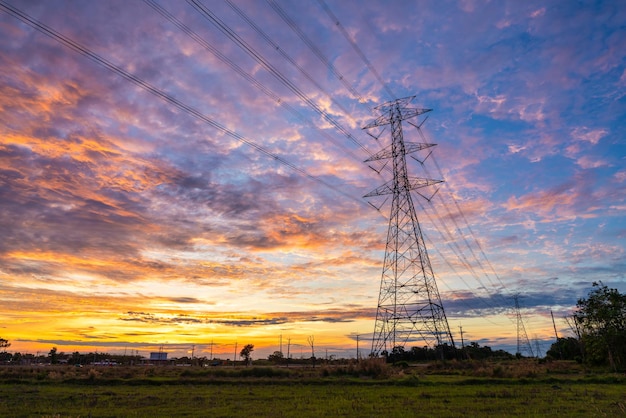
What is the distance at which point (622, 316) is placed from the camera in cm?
8106

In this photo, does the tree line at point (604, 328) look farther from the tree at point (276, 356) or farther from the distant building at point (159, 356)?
the distant building at point (159, 356)

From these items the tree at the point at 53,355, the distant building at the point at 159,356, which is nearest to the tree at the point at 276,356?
the distant building at the point at 159,356

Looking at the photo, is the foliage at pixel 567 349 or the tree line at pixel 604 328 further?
the foliage at pixel 567 349

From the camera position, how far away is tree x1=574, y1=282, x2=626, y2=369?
257ft

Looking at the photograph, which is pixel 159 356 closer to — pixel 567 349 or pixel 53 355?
pixel 53 355

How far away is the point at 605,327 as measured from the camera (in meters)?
81.6

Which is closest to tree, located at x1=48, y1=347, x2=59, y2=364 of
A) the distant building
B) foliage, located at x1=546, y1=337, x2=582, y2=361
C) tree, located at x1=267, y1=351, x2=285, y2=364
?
the distant building

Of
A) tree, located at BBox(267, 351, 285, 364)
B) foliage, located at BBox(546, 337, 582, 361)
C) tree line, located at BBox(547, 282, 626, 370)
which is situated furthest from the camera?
tree, located at BBox(267, 351, 285, 364)

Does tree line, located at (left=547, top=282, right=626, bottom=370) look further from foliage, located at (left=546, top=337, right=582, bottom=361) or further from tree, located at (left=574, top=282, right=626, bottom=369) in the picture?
foliage, located at (left=546, top=337, right=582, bottom=361)

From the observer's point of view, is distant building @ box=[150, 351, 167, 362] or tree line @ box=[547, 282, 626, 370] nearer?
tree line @ box=[547, 282, 626, 370]

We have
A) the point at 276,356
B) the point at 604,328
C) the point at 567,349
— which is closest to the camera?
the point at 604,328

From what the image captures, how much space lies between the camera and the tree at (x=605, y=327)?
3083 inches

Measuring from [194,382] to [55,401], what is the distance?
79.5 ft

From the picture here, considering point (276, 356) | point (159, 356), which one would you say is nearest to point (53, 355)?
point (159, 356)
